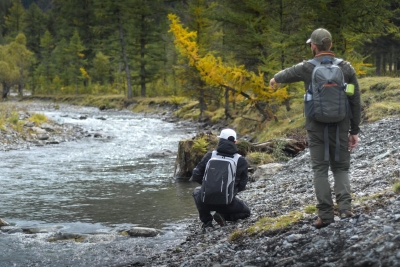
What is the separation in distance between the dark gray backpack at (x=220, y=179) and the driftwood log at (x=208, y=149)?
21.3ft

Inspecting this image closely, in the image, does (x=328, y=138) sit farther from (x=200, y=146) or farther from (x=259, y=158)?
(x=200, y=146)

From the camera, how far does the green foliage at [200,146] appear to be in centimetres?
1396

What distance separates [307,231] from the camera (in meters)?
5.80

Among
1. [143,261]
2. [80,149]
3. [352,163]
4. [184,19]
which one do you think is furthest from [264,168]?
[184,19]

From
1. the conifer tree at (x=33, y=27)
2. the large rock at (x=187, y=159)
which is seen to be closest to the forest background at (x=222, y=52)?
the large rock at (x=187, y=159)

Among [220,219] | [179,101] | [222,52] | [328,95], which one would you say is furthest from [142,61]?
[328,95]

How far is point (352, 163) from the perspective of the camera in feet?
34.4

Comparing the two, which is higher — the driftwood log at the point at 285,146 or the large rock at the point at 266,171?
the driftwood log at the point at 285,146

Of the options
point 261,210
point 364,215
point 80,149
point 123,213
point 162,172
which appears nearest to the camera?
point 364,215

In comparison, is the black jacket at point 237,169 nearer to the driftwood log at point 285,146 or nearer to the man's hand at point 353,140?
the man's hand at point 353,140

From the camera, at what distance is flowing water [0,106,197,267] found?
7.64m

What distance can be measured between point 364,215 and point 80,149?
16.8 m

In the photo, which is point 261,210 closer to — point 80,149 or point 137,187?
point 137,187

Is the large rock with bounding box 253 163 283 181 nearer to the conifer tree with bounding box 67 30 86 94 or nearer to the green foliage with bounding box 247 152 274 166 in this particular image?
the green foliage with bounding box 247 152 274 166
